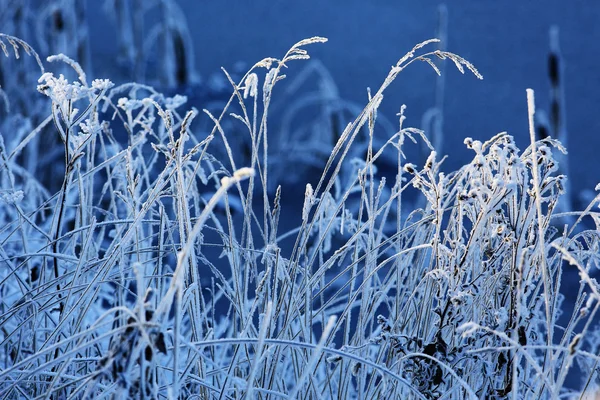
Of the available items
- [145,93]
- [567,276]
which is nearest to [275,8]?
[145,93]

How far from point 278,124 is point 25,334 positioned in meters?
2.69

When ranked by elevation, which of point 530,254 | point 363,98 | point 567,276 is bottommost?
point 567,276

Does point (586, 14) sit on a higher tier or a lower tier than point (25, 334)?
higher

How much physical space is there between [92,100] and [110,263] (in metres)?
0.16

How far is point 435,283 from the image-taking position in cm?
69

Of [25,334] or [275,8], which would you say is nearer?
[25,334]

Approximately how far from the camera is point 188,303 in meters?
0.67

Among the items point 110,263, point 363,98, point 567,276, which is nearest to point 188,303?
point 110,263

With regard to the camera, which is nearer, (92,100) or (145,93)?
(92,100)

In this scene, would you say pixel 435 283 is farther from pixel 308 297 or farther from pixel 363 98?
pixel 363 98

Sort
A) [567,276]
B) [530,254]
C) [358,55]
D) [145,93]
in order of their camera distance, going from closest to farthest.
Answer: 1. [530,254]
2. [567,276]
3. [145,93]
4. [358,55]

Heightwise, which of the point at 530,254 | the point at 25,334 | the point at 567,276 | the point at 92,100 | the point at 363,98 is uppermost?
the point at 363,98

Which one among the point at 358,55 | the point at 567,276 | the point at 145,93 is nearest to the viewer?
the point at 567,276

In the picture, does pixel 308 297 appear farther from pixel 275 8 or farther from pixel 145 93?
pixel 275 8
